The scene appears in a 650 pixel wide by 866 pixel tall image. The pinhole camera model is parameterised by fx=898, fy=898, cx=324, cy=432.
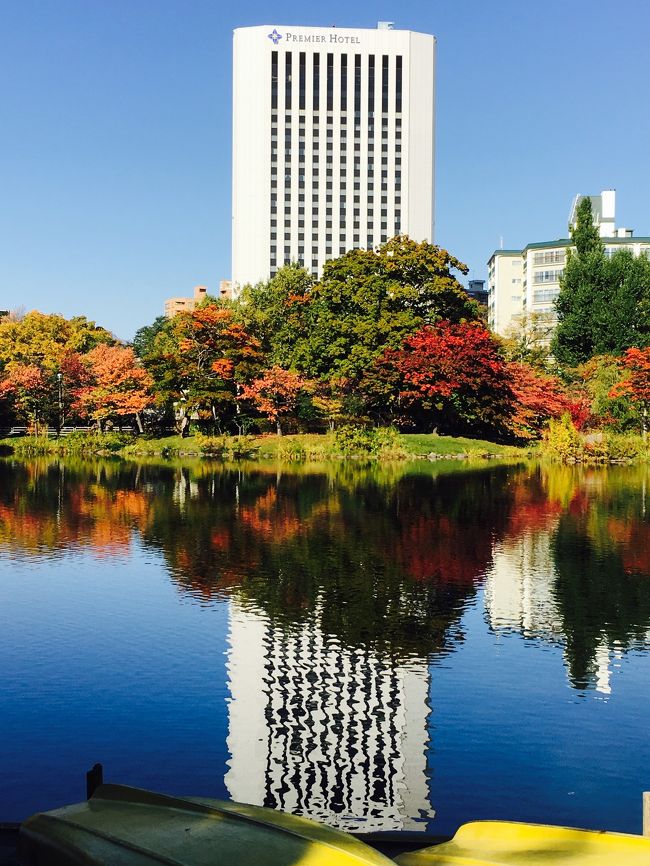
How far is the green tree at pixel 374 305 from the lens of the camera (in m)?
56.8

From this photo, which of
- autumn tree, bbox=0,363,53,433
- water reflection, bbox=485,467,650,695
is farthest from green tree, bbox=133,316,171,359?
water reflection, bbox=485,467,650,695

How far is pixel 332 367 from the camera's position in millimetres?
58906

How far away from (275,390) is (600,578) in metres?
40.4

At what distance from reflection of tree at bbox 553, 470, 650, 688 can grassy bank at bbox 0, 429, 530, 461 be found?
22295 millimetres

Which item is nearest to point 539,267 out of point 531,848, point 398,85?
point 398,85

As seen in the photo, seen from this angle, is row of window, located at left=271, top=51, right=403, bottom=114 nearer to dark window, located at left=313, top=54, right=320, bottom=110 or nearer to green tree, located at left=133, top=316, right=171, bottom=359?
dark window, located at left=313, top=54, right=320, bottom=110

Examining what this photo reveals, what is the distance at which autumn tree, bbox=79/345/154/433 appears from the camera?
5972 centimetres

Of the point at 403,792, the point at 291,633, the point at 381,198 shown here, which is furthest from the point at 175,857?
the point at 381,198

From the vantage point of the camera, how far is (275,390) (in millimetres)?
57562

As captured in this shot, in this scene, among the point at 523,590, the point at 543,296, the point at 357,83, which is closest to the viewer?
the point at 523,590

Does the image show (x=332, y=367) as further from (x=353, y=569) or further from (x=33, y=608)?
(x=33, y=608)

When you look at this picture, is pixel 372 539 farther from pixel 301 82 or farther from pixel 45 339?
pixel 301 82

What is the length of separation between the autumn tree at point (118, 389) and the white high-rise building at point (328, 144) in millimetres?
67562

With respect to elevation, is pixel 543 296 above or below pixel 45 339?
above
